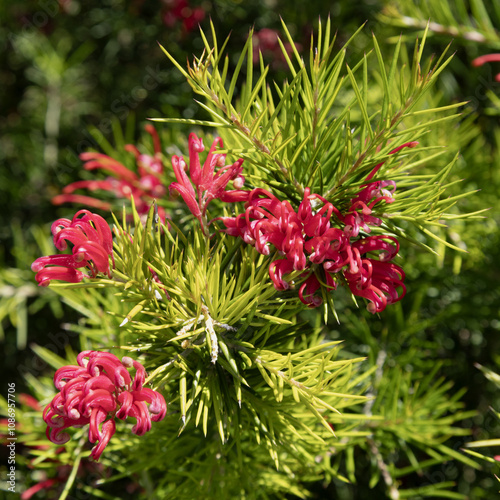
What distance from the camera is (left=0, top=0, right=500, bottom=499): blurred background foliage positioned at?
660 mm

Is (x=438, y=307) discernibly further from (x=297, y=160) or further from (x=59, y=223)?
(x=59, y=223)

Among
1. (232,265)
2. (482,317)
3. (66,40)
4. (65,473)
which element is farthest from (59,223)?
(66,40)

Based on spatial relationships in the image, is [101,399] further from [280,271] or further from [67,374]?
[280,271]

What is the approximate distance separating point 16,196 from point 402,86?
831mm

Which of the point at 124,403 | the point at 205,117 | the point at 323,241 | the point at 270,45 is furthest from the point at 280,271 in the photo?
the point at 270,45

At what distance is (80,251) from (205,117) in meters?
0.47

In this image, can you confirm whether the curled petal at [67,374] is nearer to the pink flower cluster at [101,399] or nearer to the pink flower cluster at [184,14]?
the pink flower cluster at [101,399]

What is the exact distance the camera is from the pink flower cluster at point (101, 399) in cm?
33

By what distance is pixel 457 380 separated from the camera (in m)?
0.71

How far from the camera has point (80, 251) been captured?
351 mm

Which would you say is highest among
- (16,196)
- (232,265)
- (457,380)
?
(232,265)

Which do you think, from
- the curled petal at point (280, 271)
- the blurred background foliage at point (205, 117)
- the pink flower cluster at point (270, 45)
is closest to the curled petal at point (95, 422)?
the curled petal at point (280, 271)

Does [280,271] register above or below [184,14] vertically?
below

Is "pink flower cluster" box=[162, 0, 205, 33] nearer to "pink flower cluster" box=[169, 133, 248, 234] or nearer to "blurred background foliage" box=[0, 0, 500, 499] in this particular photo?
"blurred background foliage" box=[0, 0, 500, 499]
